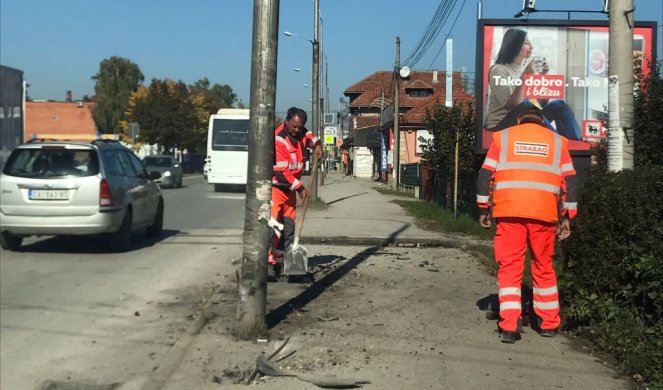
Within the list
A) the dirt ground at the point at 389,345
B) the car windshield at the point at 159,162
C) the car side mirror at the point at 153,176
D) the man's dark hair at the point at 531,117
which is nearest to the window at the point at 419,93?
the car windshield at the point at 159,162

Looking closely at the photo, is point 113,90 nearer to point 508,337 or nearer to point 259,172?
point 259,172

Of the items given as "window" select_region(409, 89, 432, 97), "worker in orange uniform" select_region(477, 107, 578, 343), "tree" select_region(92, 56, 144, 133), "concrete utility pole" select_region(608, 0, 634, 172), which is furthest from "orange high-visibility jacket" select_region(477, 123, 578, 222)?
"tree" select_region(92, 56, 144, 133)

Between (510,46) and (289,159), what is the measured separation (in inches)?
331

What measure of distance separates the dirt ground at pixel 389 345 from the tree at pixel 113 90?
75826 mm

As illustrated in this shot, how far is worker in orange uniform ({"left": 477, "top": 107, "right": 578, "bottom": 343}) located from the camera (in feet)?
17.6

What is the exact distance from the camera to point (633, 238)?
16.3 ft

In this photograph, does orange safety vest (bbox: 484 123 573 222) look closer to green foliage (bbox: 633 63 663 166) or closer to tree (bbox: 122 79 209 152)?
green foliage (bbox: 633 63 663 166)

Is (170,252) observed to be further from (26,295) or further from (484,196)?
(484,196)

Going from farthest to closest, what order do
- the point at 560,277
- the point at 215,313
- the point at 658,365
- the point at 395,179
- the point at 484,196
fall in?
the point at 395,179, the point at 215,313, the point at 560,277, the point at 484,196, the point at 658,365

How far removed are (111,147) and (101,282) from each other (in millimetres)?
3481

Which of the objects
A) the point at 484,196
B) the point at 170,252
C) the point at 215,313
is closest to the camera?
the point at 484,196

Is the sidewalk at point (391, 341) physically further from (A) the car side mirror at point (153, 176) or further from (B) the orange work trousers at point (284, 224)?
(A) the car side mirror at point (153, 176)

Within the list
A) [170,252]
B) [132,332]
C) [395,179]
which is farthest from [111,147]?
[395,179]

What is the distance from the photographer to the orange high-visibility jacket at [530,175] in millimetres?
5355
